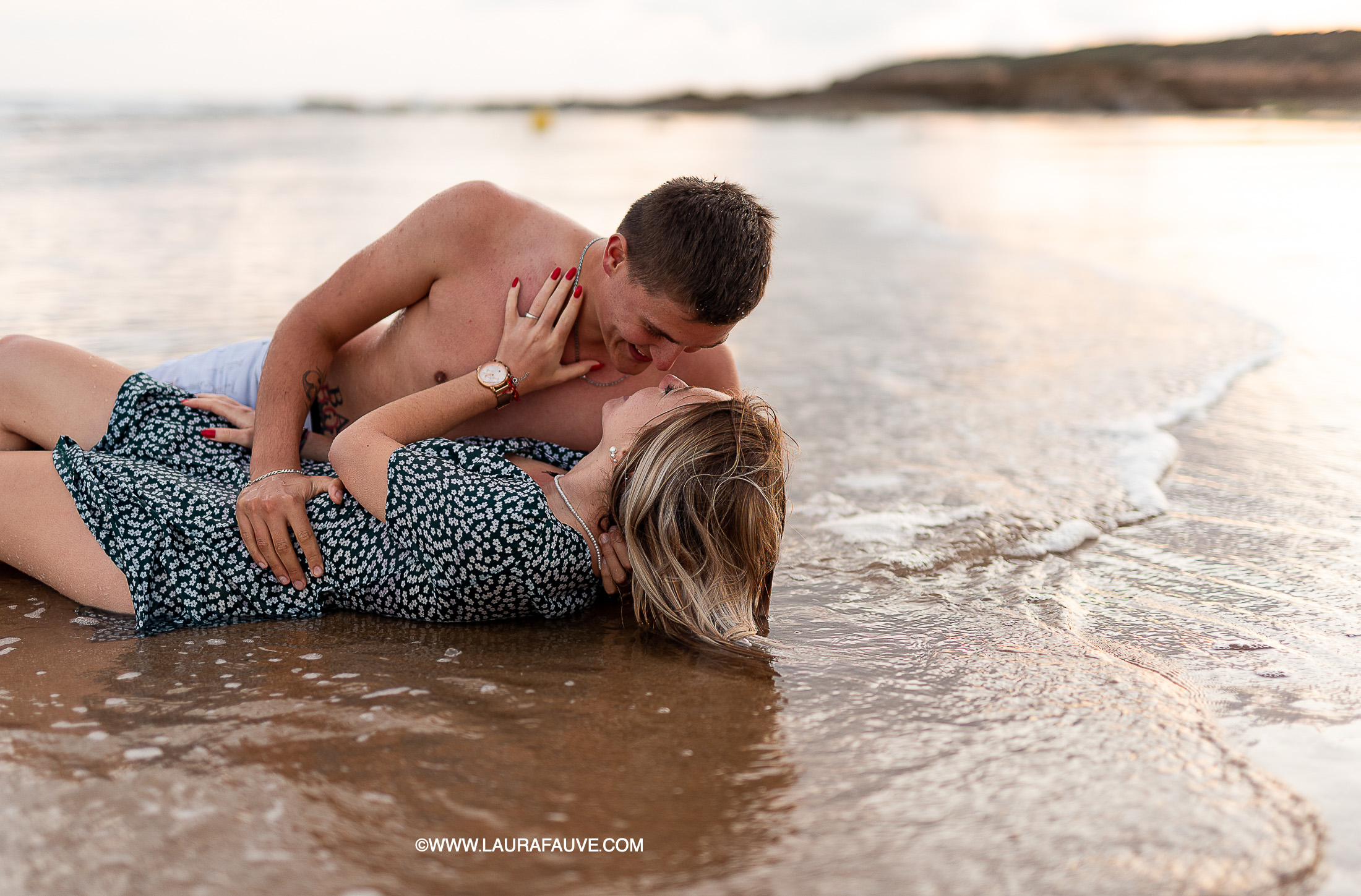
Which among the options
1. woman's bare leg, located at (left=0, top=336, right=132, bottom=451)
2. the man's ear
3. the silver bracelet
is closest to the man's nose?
the man's ear

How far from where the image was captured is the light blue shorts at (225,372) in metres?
3.73

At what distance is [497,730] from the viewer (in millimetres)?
2311

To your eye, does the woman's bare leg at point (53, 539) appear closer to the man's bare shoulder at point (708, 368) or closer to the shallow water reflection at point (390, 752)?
the shallow water reflection at point (390, 752)

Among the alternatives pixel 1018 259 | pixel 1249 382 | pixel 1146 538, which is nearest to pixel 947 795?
pixel 1146 538

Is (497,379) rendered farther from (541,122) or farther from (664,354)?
(541,122)

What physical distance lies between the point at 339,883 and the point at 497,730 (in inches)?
23.8

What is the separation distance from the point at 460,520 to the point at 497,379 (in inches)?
23.2

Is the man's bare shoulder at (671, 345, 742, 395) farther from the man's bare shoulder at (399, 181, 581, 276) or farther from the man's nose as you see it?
the man's bare shoulder at (399, 181, 581, 276)

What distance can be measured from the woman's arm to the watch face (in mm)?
19

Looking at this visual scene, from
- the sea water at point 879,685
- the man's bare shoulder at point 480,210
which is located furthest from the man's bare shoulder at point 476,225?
the sea water at point 879,685

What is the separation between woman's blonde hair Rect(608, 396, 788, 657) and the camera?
265 cm

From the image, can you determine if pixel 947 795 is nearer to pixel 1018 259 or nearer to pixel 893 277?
pixel 893 277

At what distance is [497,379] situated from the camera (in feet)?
10.0

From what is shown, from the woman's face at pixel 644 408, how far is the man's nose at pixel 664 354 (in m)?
0.16
